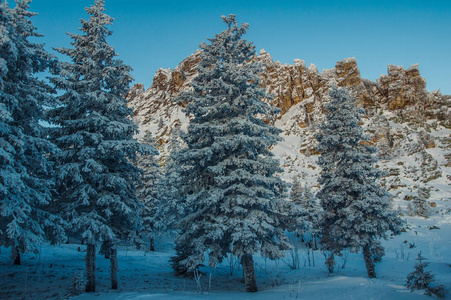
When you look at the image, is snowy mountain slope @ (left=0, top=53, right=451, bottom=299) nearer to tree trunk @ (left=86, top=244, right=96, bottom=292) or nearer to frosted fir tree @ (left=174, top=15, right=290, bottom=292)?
tree trunk @ (left=86, top=244, right=96, bottom=292)

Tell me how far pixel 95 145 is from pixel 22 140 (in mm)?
2968

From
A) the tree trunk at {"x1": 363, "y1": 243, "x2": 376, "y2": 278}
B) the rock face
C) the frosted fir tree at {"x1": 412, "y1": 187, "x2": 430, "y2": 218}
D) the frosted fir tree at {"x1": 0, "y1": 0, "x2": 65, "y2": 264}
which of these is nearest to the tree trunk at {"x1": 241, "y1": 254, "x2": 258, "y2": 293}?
the frosted fir tree at {"x1": 0, "y1": 0, "x2": 65, "y2": 264}

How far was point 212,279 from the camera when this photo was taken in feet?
55.3

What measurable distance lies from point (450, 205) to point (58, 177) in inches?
2214

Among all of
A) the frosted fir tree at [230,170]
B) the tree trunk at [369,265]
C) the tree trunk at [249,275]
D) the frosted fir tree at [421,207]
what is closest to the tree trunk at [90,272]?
the frosted fir tree at [230,170]

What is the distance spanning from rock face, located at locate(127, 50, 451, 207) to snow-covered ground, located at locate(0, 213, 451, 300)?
38165 mm

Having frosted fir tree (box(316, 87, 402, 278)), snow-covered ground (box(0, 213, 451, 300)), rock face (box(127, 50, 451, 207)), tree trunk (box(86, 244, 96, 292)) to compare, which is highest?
rock face (box(127, 50, 451, 207))

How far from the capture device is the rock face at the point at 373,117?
68.2m

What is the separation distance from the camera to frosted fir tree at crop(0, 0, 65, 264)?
7.57 meters

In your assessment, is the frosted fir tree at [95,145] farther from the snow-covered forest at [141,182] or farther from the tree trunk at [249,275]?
the tree trunk at [249,275]

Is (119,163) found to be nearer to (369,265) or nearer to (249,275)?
(249,275)

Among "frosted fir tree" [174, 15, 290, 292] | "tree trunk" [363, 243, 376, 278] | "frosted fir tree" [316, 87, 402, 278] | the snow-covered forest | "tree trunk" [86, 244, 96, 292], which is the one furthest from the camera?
"tree trunk" [363, 243, 376, 278]

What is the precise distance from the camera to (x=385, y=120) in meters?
86.1

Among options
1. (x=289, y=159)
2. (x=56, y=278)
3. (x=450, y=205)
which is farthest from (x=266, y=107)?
(x=289, y=159)
